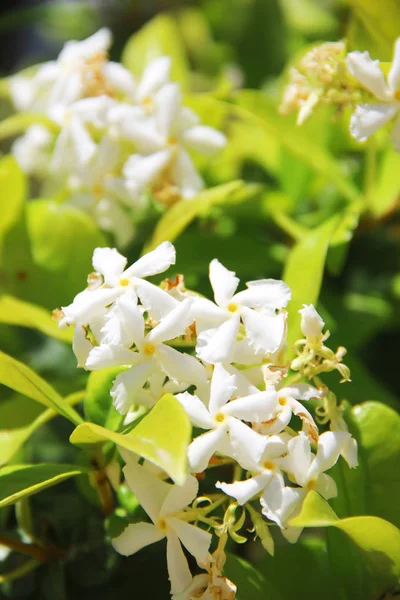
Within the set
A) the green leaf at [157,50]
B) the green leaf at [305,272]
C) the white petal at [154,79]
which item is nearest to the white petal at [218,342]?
the green leaf at [305,272]

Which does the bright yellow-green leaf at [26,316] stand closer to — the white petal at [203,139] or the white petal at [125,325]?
the white petal at [125,325]

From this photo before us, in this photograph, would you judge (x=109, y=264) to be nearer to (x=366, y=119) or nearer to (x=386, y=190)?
(x=366, y=119)

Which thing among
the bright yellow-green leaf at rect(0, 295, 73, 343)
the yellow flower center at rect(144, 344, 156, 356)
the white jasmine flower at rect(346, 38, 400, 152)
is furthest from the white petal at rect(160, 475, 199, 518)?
the white jasmine flower at rect(346, 38, 400, 152)

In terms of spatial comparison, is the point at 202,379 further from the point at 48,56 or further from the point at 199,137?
the point at 48,56

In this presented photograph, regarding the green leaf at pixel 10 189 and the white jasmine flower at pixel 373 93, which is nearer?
the white jasmine flower at pixel 373 93

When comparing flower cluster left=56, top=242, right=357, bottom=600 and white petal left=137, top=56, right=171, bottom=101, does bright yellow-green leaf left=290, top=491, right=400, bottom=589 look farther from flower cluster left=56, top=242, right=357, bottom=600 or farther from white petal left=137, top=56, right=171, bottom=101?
white petal left=137, top=56, right=171, bottom=101

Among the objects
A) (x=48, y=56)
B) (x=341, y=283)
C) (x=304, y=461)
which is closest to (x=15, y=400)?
(x=304, y=461)
